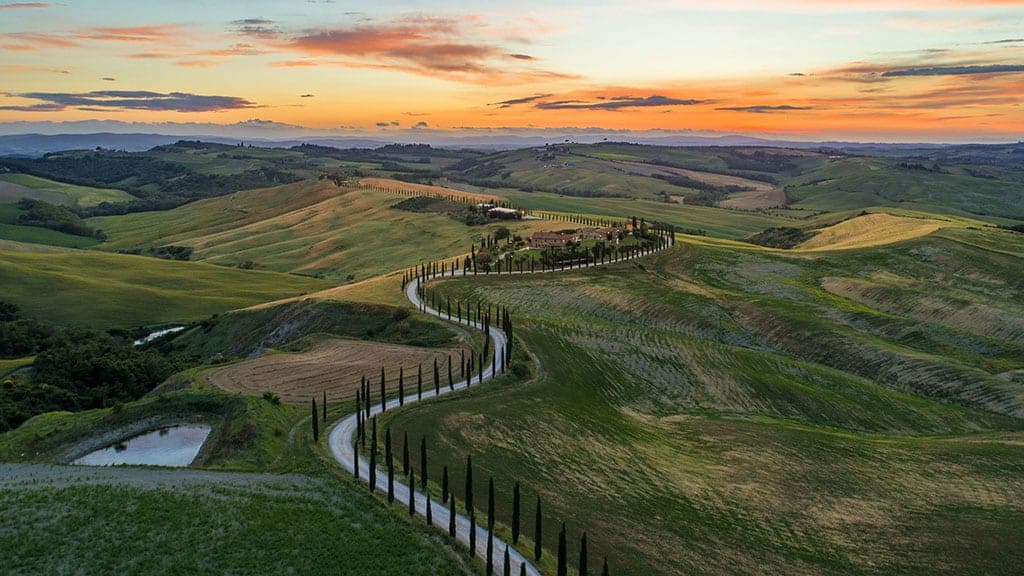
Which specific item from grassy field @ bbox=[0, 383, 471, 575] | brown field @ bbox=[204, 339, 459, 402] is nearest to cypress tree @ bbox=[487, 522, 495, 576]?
grassy field @ bbox=[0, 383, 471, 575]

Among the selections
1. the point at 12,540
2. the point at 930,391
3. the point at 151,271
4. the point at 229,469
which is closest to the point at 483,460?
the point at 229,469

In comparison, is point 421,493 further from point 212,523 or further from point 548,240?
point 548,240

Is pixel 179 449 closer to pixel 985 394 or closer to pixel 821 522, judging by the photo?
pixel 821 522

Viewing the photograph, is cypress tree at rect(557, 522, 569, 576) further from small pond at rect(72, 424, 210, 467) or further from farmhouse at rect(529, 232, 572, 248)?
farmhouse at rect(529, 232, 572, 248)

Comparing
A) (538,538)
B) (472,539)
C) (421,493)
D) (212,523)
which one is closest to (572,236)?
(421,493)

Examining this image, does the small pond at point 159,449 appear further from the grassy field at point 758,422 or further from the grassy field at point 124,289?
the grassy field at point 124,289

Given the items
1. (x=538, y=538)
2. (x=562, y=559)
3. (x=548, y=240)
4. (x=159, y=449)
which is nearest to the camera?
(x=562, y=559)

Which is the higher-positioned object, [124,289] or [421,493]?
[421,493]
